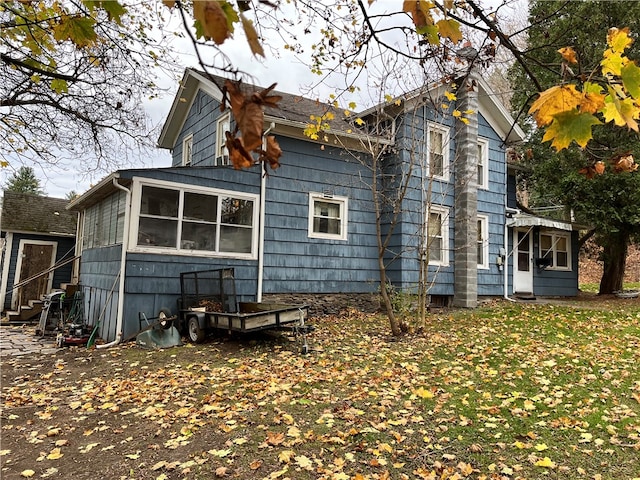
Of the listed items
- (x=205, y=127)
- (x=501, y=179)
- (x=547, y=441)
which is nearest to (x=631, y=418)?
(x=547, y=441)

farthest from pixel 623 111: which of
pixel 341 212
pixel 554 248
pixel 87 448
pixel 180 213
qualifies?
pixel 554 248

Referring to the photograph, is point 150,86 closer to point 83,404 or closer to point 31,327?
point 83,404

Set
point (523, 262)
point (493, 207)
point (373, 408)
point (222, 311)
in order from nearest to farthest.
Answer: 1. point (373, 408)
2. point (222, 311)
3. point (493, 207)
4. point (523, 262)

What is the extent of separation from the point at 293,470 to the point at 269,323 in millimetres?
3794

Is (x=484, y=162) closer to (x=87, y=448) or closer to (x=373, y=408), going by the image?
(x=373, y=408)

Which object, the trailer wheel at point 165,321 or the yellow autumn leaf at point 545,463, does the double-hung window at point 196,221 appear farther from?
the yellow autumn leaf at point 545,463

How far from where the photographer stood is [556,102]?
152cm

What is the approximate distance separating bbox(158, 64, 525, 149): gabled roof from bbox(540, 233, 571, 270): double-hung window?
14.9 ft

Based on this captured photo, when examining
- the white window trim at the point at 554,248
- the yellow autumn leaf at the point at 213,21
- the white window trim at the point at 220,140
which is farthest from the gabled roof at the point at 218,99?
the white window trim at the point at 554,248

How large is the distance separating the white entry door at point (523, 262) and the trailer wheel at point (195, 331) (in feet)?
36.3

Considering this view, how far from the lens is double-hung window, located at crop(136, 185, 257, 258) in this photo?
8125 millimetres

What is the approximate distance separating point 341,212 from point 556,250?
9839 millimetres

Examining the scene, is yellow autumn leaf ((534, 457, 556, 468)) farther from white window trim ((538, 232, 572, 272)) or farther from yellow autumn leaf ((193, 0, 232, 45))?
white window trim ((538, 232, 572, 272))

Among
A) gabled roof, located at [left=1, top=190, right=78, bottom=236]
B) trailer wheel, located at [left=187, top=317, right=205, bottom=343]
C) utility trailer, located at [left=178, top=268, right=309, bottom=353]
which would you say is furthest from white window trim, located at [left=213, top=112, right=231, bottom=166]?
gabled roof, located at [left=1, top=190, right=78, bottom=236]
